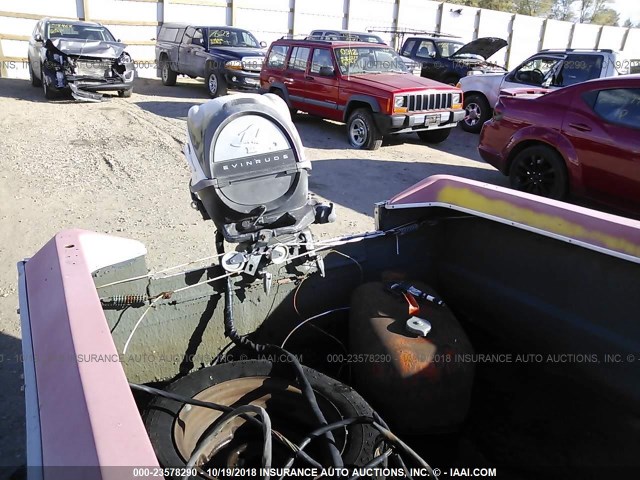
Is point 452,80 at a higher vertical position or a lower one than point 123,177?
higher

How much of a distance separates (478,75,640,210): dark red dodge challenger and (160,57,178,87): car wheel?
11385 mm

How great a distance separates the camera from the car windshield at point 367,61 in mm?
10094

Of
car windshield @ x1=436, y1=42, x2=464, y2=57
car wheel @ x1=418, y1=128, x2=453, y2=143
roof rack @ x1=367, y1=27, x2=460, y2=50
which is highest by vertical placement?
roof rack @ x1=367, y1=27, x2=460, y2=50

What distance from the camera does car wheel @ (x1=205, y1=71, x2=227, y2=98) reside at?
13.3 m

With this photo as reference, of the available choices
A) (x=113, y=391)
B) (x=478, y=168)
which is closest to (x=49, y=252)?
(x=113, y=391)

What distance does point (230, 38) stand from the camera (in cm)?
1457

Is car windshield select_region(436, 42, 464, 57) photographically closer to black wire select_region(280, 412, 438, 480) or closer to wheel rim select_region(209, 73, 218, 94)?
wheel rim select_region(209, 73, 218, 94)

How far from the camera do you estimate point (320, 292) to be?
114 inches

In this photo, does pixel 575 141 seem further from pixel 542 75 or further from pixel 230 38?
pixel 230 38

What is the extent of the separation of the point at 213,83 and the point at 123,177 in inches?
272

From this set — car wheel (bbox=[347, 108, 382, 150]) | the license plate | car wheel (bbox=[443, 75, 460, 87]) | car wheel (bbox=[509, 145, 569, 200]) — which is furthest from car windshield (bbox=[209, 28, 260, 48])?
car wheel (bbox=[509, 145, 569, 200])

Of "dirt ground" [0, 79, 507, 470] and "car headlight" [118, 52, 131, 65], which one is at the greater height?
"car headlight" [118, 52, 131, 65]

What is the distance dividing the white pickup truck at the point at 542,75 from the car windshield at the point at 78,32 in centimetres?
877

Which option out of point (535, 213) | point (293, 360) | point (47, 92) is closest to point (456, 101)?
point (535, 213)
